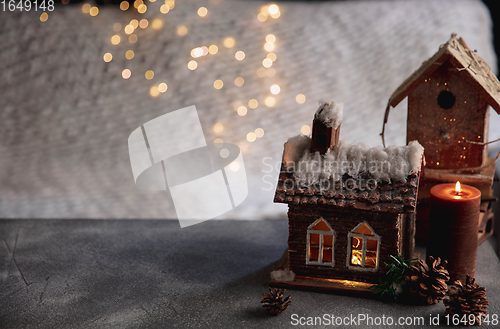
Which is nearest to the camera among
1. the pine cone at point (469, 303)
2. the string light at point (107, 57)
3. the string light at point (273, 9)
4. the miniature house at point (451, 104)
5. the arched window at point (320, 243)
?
the pine cone at point (469, 303)

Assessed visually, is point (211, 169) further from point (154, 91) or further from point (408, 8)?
point (408, 8)

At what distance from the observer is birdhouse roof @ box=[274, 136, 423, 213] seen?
1.15m

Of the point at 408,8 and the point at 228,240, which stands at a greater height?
the point at 408,8

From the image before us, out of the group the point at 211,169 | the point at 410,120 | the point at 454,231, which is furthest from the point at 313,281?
the point at 211,169

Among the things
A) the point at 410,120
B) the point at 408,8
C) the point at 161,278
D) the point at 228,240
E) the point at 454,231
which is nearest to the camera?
the point at 454,231

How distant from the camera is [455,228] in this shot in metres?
1.21

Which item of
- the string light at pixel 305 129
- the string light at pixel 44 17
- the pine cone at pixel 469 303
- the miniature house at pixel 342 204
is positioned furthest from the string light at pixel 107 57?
the pine cone at pixel 469 303

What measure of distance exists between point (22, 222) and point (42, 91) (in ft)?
2.55

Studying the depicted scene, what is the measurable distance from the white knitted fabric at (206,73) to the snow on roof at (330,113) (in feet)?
3.19

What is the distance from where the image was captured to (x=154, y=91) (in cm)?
226

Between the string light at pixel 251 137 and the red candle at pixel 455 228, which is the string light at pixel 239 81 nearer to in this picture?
the string light at pixel 251 137

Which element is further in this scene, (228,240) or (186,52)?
(186,52)

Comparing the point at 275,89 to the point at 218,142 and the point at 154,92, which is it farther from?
the point at 154,92

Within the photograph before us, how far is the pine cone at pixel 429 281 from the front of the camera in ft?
3.81
